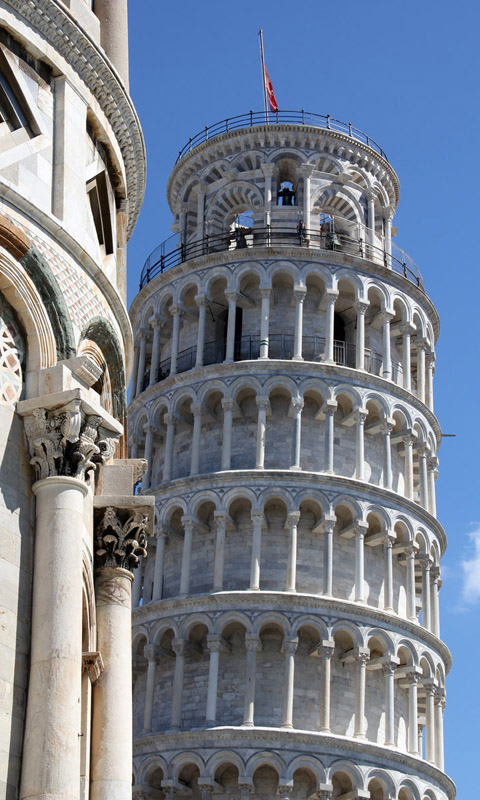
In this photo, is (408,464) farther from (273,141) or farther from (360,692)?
(273,141)

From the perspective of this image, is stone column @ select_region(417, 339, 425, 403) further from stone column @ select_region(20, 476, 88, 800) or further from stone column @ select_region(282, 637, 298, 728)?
stone column @ select_region(20, 476, 88, 800)

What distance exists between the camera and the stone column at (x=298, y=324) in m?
52.9

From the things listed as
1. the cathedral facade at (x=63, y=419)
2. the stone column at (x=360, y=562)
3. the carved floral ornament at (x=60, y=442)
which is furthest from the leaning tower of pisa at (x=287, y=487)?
the carved floral ornament at (x=60, y=442)

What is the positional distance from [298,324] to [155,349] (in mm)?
6181

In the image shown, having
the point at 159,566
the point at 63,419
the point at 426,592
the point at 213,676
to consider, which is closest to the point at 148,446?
the point at 159,566

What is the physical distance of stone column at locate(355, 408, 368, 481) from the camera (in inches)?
2032

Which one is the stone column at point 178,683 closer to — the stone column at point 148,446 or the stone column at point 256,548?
the stone column at point 256,548

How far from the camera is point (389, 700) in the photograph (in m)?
49.0

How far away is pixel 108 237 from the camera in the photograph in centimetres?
1917

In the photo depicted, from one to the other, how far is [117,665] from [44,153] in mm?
6156

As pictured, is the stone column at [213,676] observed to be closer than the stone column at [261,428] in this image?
Yes

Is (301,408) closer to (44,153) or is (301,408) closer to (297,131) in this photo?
(297,131)

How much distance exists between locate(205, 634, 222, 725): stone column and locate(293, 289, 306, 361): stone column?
11080 mm

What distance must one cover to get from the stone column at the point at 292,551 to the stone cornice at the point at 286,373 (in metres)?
5.67
